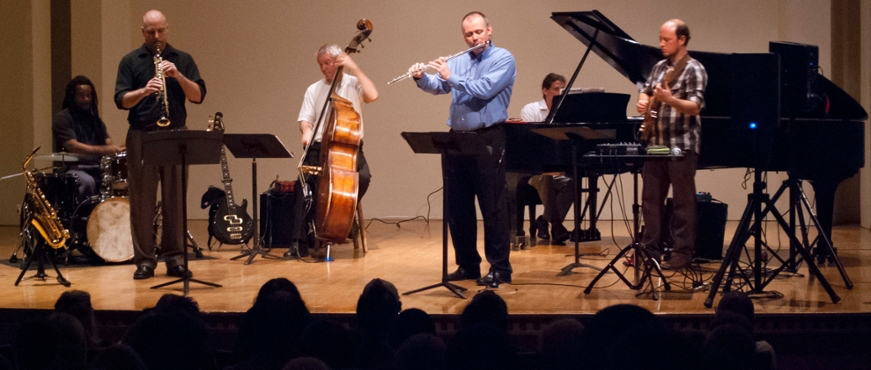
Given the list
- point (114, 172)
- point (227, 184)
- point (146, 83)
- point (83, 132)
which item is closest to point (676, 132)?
→ point (146, 83)

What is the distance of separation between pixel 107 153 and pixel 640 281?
14.3 ft

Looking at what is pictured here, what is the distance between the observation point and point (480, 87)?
509 centimetres

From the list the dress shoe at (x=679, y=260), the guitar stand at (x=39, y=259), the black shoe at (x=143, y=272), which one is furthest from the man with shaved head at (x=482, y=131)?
the guitar stand at (x=39, y=259)

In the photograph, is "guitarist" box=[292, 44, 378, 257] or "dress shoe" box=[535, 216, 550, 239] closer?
"guitarist" box=[292, 44, 378, 257]

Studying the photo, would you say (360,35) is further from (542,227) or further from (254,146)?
(542,227)

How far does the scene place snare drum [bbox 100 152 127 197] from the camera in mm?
6727

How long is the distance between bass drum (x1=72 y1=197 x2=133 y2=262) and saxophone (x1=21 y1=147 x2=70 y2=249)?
431mm

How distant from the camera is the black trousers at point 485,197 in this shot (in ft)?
17.1

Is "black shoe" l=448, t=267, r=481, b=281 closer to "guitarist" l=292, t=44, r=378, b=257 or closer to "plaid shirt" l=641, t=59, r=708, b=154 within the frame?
"plaid shirt" l=641, t=59, r=708, b=154

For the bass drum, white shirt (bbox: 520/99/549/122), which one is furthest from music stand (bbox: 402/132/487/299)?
white shirt (bbox: 520/99/549/122)

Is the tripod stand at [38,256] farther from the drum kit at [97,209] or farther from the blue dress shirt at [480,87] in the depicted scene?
the blue dress shirt at [480,87]

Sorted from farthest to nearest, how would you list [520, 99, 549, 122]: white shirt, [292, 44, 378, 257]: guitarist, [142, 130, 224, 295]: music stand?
[520, 99, 549, 122]: white shirt < [292, 44, 378, 257]: guitarist < [142, 130, 224, 295]: music stand

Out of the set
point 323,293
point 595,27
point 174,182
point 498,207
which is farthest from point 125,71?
point 595,27

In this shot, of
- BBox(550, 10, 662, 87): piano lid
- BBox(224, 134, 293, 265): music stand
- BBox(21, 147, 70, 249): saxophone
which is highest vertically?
BBox(550, 10, 662, 87): piano lid
